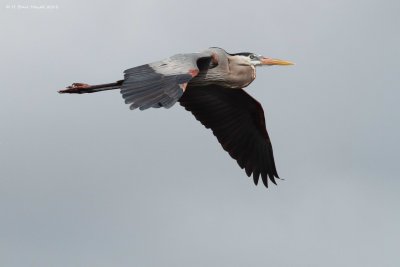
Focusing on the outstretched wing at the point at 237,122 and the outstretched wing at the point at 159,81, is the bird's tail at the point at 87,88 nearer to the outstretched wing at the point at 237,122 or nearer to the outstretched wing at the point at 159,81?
the outstretched wing at the point at 159,81

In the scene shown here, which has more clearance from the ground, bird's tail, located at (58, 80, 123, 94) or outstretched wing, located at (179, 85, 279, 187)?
bird's tail, located at (58, 80, 123, 94)

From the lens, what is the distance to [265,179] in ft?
75.2

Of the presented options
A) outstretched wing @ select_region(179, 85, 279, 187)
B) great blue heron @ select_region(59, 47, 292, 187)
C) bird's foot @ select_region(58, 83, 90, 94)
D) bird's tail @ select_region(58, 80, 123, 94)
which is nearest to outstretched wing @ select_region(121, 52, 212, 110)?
great blue heron @ select_region(59, 47, 292, 187)

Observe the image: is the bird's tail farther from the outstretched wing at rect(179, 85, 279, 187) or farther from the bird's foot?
the outstretched wing at rect(179, 85, 279, 187)

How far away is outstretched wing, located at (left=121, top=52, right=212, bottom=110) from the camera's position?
1673 cm

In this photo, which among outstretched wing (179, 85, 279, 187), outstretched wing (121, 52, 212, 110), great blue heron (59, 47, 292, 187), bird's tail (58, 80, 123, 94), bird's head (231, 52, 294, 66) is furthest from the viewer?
outstretched wing (179, 85, 279, 187)

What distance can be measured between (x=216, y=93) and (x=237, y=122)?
0.75m

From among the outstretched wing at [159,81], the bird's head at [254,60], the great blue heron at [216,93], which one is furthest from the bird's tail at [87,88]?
the bird's head at [254,60]

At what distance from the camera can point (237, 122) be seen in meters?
22.5

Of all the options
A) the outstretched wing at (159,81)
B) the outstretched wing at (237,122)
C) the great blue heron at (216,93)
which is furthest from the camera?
the outstretched wing at (237,122)

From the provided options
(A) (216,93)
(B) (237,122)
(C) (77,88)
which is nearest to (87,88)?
(C) (77,88)

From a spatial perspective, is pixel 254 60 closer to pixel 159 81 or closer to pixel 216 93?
pixel 216 93

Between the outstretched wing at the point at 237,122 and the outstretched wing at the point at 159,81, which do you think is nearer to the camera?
the outstretched wing at the point at 159,81

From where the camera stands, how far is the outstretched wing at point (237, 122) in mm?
22188
